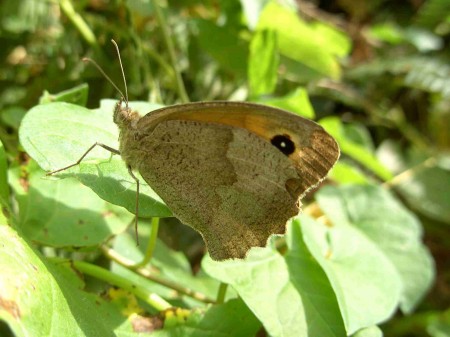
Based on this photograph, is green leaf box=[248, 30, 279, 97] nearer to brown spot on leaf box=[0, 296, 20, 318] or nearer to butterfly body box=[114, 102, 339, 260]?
butterfly body box=[114, 102, 339, 260]

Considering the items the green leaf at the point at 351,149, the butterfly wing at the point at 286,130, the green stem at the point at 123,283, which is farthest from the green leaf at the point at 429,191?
the green stem at the point at 123,283

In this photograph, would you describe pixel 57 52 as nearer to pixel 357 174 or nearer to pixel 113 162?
pixel 113 162

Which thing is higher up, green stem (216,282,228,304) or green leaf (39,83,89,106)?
green leaf (39,83,89,106)

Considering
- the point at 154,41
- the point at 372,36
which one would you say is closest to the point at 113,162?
the point at 154,41

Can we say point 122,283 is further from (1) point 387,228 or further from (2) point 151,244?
(1) point 387,228

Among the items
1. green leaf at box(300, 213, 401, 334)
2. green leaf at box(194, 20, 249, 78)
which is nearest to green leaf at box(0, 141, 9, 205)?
green leaf at box(300, 213, 401, 334)

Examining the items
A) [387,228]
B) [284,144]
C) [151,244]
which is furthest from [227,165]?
[387,228]
